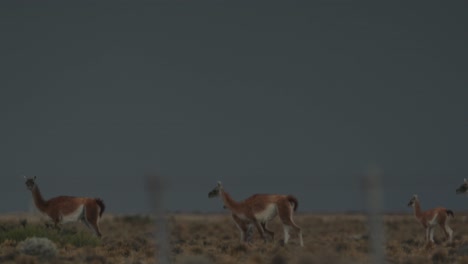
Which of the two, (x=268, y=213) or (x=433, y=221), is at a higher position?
(x=268, y=213)

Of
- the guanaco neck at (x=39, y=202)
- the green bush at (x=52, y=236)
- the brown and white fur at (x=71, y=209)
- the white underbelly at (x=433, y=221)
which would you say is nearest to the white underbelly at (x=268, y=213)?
the green bush at (x=52, y=236)

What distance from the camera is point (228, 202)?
102 ft

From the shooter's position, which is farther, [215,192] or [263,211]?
[215,192]

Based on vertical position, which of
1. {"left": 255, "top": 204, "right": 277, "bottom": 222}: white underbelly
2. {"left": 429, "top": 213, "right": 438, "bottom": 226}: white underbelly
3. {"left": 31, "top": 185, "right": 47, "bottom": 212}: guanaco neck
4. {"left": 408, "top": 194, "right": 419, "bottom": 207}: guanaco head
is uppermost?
{"left": 31, "top": 185, "right": 47, "bottom": 212}: guanaco neck

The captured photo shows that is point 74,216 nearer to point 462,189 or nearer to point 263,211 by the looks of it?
point 263,211

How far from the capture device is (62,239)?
91.4 feet

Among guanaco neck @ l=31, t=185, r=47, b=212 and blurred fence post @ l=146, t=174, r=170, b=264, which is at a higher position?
guanaco neck @ l=31, t=185, r=47, b=212

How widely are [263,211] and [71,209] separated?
629 centimetres

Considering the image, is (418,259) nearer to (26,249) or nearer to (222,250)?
(222,250)

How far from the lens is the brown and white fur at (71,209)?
3008 cm

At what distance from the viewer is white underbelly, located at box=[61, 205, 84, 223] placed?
98.3 feet

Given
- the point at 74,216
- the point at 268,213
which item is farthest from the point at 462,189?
the point at 74,216

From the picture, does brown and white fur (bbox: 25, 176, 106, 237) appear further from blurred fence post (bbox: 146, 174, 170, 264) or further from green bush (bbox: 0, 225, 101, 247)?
blurred fence post (bbox: 146, 174, 170, 264)

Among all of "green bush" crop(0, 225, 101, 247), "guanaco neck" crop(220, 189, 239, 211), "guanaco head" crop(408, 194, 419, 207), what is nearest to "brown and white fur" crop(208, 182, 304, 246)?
"guanaco neck" crop(220, 189, 239, 211)
